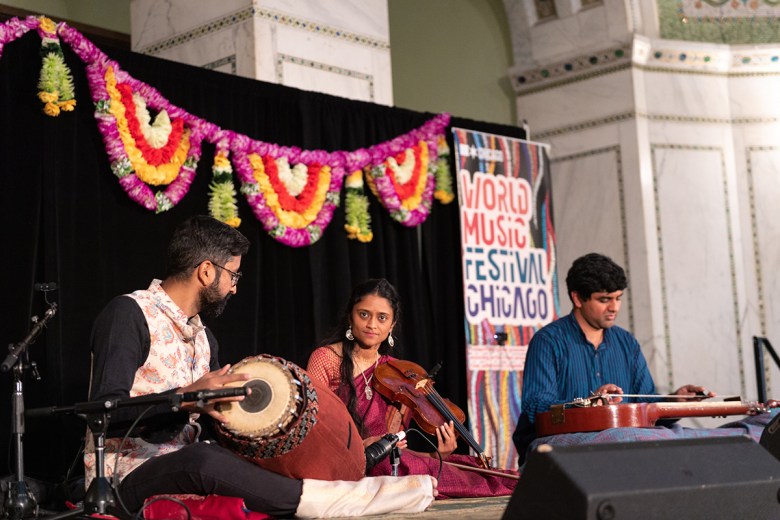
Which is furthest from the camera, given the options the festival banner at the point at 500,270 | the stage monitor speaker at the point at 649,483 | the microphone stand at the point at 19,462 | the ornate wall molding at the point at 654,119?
the ornate wall molding at the point at 654,119

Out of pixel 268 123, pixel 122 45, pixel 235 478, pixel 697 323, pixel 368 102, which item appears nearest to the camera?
pixel 235 478

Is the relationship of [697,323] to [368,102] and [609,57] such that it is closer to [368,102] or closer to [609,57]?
[609,57]

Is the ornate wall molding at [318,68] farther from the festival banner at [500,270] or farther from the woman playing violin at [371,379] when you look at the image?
the woman playing violin at [371,379]

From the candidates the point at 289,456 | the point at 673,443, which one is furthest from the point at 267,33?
the point at 673,443

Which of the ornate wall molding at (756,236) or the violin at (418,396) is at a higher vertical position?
the ornate wall molding at (756,236)

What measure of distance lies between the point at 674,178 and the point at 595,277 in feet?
9.38

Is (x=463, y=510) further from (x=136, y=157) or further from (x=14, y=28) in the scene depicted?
(x=14, y=28)

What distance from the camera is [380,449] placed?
12.8 ft

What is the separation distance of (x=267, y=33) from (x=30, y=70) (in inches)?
64.4

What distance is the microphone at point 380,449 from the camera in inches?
152

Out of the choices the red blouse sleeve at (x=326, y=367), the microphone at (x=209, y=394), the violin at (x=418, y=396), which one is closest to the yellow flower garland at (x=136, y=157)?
the red blouse sleeve at (x=326, y=367)

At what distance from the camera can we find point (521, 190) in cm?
673

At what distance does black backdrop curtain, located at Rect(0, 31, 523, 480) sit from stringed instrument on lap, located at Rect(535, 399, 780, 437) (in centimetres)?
175

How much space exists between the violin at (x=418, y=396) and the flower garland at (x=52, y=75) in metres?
1.87
